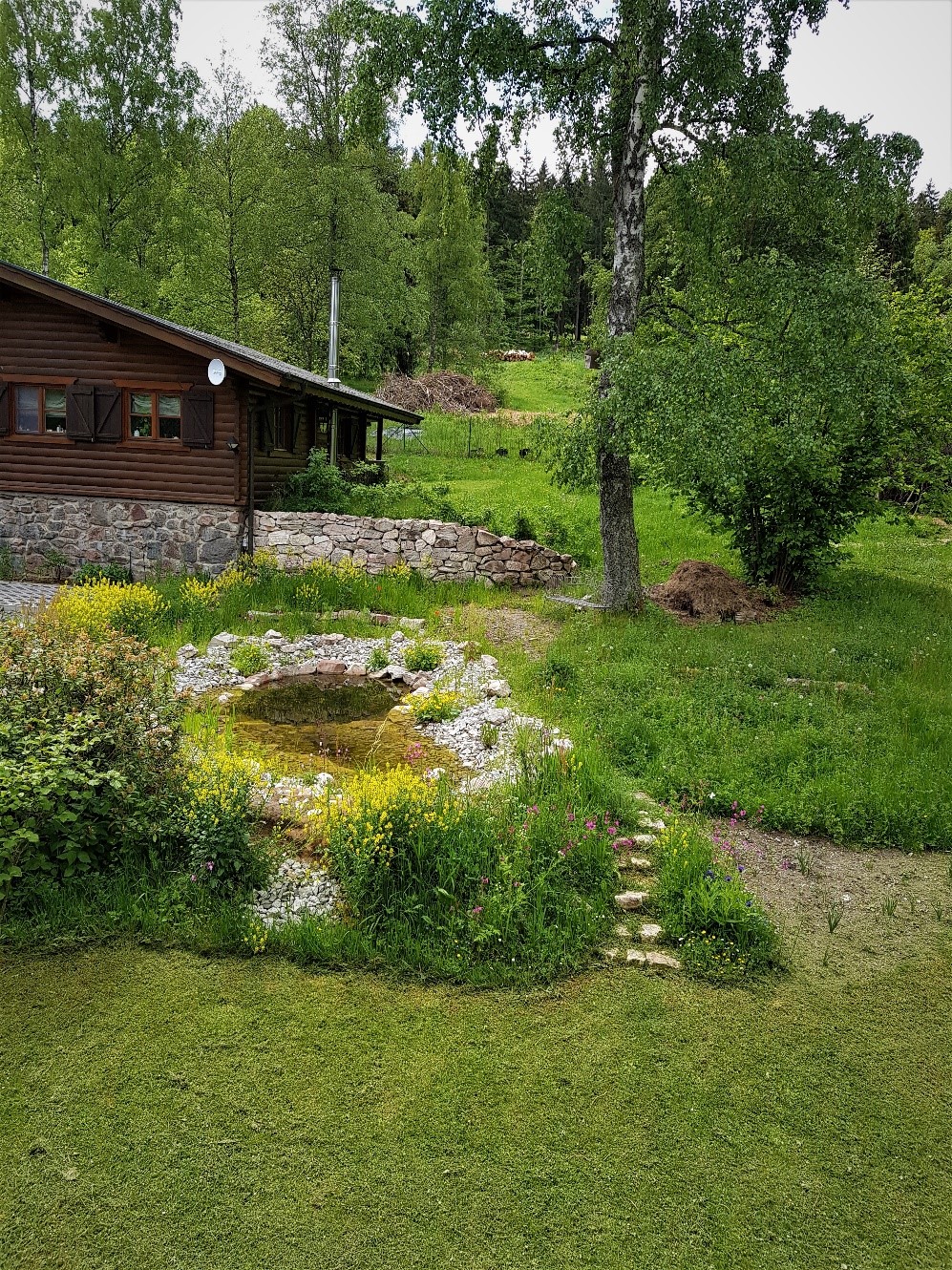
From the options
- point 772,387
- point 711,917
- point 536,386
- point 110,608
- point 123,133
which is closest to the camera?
point 711,917

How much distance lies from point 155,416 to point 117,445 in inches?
38.2

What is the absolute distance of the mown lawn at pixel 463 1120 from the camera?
3.18m

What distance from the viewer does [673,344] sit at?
38.2ft

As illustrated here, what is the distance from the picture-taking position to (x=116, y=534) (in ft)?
53.5

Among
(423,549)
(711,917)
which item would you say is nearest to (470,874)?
(711,917)

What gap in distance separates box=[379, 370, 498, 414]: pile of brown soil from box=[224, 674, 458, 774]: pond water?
24.9m

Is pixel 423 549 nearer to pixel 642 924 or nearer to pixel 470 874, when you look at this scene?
pixel 470 874

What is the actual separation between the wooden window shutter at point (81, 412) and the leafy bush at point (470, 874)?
1316cm

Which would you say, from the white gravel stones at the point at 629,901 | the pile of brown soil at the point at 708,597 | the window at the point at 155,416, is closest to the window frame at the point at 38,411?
the window at the point at 155,416

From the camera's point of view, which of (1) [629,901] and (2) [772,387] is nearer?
(1) [629,901]

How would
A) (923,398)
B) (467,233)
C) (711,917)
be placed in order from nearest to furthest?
(711,917)
(923,398)
(467,233)

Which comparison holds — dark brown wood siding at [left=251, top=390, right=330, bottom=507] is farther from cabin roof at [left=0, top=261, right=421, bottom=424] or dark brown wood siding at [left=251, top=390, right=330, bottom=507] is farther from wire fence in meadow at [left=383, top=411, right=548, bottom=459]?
wire fence in meadow at [left=383, top=411, right=548, bottom=459]

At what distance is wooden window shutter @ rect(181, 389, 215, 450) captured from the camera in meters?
15.7

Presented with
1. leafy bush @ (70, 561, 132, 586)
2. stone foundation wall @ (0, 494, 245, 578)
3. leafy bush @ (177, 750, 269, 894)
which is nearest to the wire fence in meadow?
stone foundation wall @ (0, 494, 245, 578)
